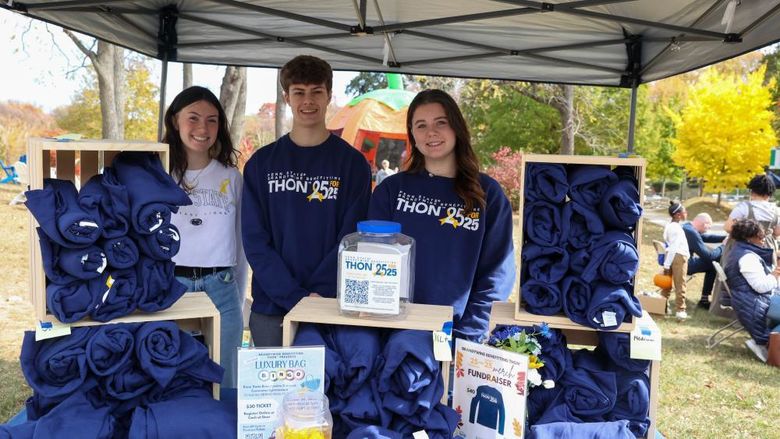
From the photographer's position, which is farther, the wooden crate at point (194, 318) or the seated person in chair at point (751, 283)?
the seated person in chair at point (751, 283)

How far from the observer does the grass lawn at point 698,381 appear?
4258mm

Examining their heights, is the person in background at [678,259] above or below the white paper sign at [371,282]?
below

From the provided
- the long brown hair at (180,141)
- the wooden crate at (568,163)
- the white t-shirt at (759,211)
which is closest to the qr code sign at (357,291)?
the wooden crate at (568,163)

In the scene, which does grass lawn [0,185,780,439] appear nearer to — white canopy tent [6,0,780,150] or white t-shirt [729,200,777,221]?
white t-shirt [729,200,777,221]

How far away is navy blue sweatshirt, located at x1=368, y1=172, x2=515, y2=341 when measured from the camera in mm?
2230

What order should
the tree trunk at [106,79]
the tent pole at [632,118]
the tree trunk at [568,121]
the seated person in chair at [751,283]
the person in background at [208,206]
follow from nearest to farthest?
the person in background at [208,206]
the tent pole at [632,118]
the seated person in chair at [751,283]
the tree trunk at [106,79]
the tree trunk at [568,121]

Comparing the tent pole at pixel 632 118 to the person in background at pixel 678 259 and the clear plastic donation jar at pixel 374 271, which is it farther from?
the person in background at pixel 678 259

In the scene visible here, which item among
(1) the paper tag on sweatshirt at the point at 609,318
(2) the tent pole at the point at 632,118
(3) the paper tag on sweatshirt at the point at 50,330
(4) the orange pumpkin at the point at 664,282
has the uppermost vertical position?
(2) the tent pole at the point at 632,118

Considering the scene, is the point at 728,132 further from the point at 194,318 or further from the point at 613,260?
the point at 194,318

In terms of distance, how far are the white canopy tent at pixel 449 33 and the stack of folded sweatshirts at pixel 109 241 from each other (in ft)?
5.19

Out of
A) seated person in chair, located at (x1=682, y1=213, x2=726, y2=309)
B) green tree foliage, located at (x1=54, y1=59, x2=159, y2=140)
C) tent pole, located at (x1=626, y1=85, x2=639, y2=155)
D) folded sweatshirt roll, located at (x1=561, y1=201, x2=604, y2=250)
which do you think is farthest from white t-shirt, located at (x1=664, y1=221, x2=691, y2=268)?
green tree foliage, located at (x1=54, y1=59, x2=159, y2=140)

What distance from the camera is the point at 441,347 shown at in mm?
1759

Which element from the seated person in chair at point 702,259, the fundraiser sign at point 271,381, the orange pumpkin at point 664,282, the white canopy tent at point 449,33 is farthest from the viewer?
the seated person in chair at point 702,259

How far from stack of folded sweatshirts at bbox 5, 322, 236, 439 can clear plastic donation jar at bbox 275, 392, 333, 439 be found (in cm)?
22
